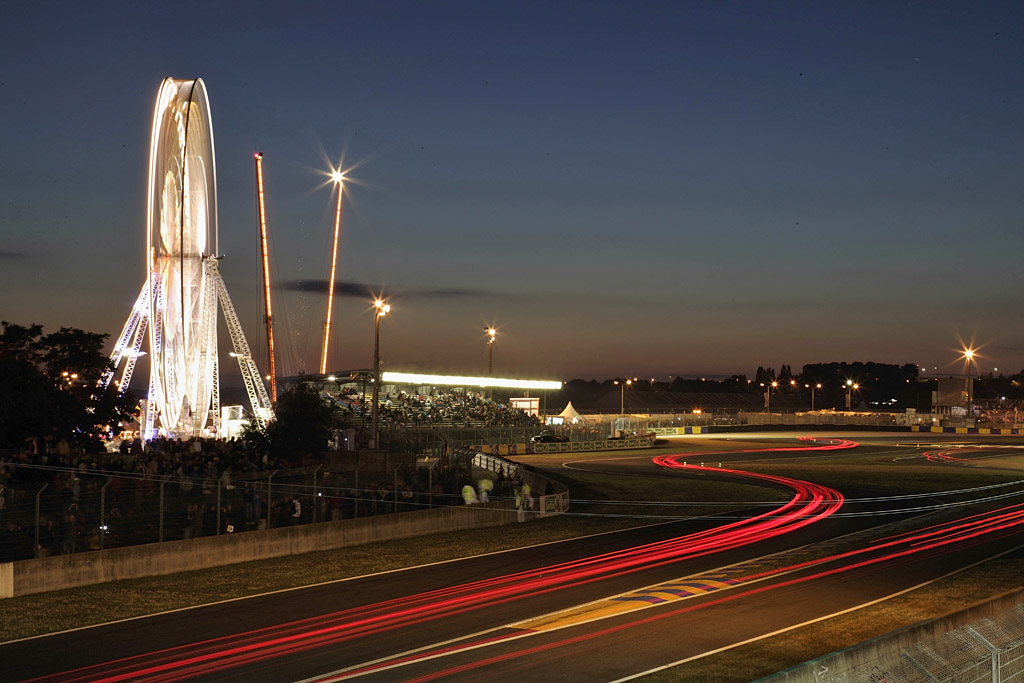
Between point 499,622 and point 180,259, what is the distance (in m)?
35.8

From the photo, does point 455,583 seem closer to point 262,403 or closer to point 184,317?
point 184,317

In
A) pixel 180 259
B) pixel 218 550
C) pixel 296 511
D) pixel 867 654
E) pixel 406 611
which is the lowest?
pixel 406 611

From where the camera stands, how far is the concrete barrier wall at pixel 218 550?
17828 mm

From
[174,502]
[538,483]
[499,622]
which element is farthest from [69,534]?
[538,483]

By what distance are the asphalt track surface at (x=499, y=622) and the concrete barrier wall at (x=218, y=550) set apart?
9.75 ft

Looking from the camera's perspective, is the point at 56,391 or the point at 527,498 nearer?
the point at 527,498

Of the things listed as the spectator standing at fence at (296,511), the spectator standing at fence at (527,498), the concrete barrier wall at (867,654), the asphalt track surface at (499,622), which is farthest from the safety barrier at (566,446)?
the concrete barrier wall at (867,654)

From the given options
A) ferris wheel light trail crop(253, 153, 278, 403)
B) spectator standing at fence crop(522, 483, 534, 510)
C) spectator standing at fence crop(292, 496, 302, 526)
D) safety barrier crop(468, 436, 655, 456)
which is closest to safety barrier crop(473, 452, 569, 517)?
spectator standing at fence crop(522, 483, 534, 510)

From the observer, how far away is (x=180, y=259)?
4716cm

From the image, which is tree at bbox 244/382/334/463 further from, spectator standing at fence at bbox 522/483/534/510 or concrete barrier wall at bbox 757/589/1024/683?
concrete barrier wall at bbox 757/589/1024/683

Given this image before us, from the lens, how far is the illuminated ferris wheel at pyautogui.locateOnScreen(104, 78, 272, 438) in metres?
46.7

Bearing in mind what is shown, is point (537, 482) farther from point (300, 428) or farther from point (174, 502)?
point (174, 502)

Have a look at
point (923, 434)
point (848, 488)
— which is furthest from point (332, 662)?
point (923, 434)

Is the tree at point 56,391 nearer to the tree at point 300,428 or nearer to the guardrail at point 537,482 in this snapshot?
the tree at point 300,428
